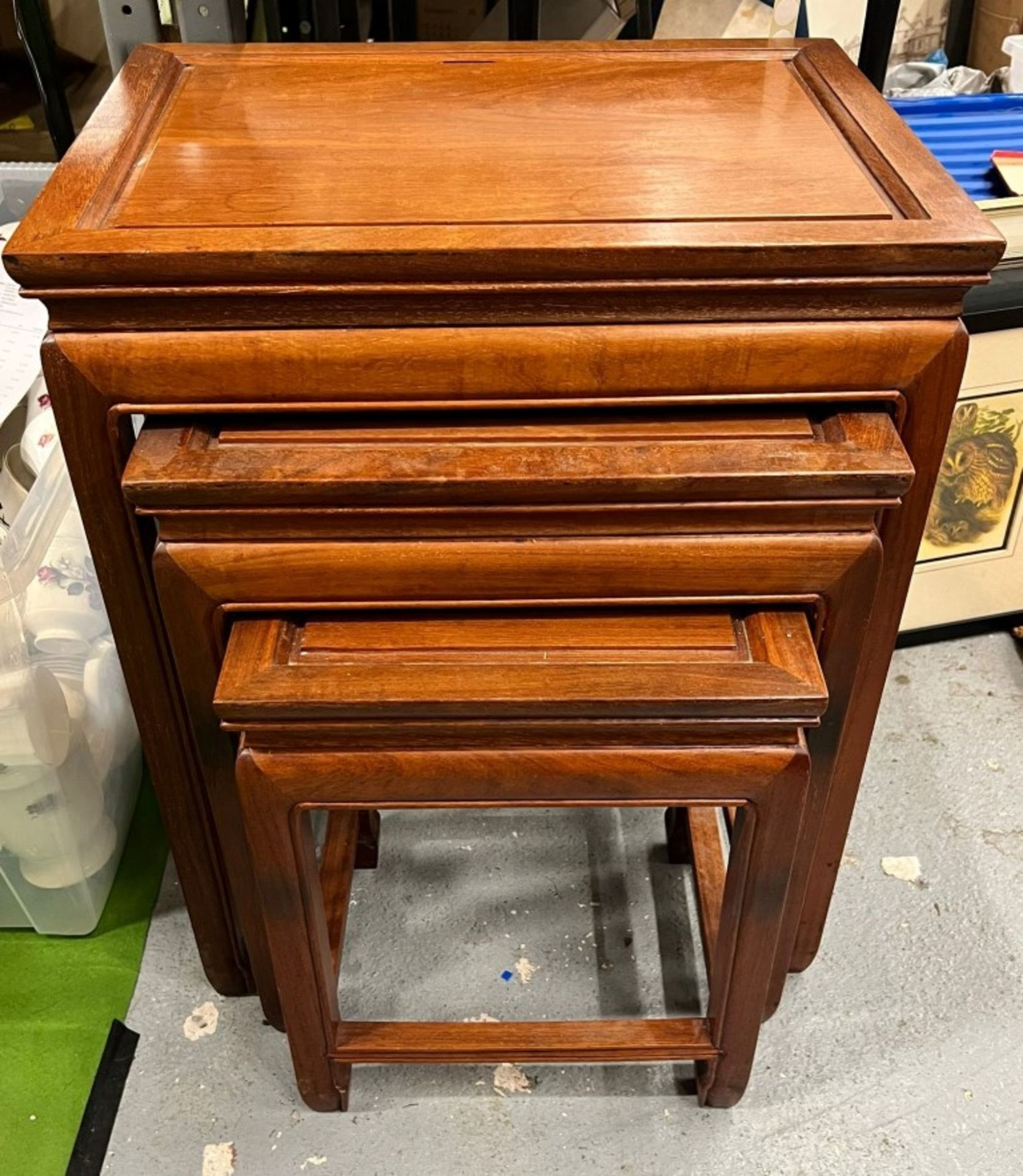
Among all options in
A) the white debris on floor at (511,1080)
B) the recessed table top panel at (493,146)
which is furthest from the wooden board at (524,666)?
the white debris on floor at (511,1080)

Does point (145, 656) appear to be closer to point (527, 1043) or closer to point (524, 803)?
point (524, 803)

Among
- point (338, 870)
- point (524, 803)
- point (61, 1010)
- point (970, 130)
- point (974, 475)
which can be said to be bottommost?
point (61, 1010)

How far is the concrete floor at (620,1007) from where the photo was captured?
1.01 metres

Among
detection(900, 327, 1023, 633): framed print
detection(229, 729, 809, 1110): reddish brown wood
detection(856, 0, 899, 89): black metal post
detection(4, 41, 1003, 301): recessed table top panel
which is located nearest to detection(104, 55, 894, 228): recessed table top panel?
detection(4, 41, 1003, 301): recessed table top panel

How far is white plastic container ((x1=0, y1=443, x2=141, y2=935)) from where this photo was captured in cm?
102

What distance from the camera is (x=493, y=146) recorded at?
836mm

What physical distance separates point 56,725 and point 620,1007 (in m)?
0.58

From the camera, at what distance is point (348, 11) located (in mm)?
1332

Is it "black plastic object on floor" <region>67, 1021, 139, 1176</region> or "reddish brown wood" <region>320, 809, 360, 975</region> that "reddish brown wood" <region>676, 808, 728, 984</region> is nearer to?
"reddish brown wood" <region>320, 809, 360, 975</region>

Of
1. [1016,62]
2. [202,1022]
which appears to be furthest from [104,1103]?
[1016,62]

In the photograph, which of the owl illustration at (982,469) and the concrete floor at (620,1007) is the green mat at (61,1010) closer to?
the concrete floor at (620,1007)

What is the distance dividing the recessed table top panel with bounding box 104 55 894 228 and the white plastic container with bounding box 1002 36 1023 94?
0.57 m

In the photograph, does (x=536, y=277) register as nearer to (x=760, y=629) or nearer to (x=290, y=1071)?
(x=760, y=629)

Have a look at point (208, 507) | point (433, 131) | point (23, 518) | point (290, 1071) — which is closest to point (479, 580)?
point (208, 507)
